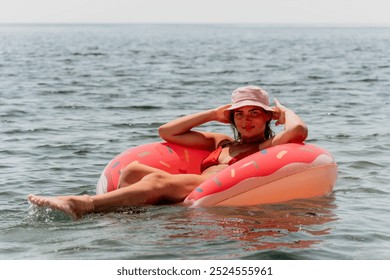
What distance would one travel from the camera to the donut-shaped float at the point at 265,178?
20.0 feet

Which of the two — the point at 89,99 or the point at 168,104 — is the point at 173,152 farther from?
the point at 89,99

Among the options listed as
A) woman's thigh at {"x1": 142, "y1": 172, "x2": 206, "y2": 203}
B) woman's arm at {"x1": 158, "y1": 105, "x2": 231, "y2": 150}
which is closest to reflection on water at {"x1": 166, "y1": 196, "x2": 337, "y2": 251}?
woman's thigh at {"x1": 142, "y1": 172, "x2": 206, "y2": 203}

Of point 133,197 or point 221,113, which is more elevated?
point 221,113

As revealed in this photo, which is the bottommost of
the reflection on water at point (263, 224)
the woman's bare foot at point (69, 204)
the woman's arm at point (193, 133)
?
the reflection on water at point (263, 224)

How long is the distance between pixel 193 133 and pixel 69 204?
61.5 inches

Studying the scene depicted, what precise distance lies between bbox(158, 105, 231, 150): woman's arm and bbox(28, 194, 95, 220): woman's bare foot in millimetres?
1246

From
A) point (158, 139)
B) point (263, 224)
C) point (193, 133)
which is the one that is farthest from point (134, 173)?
point (158, 139)

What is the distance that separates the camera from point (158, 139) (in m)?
10.2

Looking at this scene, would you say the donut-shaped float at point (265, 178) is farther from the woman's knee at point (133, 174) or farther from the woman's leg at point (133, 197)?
the woman's knee at point (133, 174)

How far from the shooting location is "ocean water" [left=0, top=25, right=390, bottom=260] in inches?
206

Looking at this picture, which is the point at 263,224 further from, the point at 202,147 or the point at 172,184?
the point at 202,147

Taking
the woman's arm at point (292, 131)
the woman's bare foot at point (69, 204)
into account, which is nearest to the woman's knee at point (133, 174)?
the woman's bare foot at point (69, 204)

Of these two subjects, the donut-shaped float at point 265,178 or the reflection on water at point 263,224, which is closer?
the reflection on water at point 263,224
